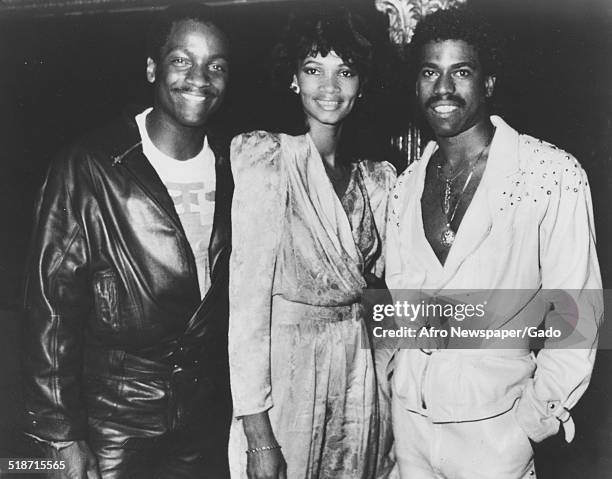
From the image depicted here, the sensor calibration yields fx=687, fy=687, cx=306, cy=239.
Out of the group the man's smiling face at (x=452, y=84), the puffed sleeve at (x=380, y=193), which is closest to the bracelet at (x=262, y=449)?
the puffed sleeve at (x=380, y=193)

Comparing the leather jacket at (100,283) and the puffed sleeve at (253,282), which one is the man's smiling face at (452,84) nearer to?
the puffed sleeve at (253,282)

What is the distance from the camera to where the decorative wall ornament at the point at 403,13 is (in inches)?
77.7

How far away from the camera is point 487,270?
1.62 metres

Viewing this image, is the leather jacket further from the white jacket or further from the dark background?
the white jacket

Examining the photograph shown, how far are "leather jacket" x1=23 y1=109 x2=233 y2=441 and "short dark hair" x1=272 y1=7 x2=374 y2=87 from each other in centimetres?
45

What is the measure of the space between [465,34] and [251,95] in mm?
625

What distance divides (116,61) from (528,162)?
1.21m

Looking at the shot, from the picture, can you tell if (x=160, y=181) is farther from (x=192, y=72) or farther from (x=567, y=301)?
(x=567, y=301)

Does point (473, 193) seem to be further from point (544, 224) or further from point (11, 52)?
point (11, 52)

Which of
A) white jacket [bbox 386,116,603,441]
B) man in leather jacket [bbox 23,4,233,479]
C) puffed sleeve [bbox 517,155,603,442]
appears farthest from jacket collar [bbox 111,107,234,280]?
puffed sleeve [bbox 517,155,603,442]

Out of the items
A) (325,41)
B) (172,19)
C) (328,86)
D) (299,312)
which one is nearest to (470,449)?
(299,312)

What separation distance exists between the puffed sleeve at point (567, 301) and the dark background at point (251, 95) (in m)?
0.49

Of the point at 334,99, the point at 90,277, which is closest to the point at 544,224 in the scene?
the point at 334,99

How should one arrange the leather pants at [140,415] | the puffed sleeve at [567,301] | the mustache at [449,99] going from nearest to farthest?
the puffed sleeve at [567,301], the mustache at [449,99], the leather pants at [140,415]
